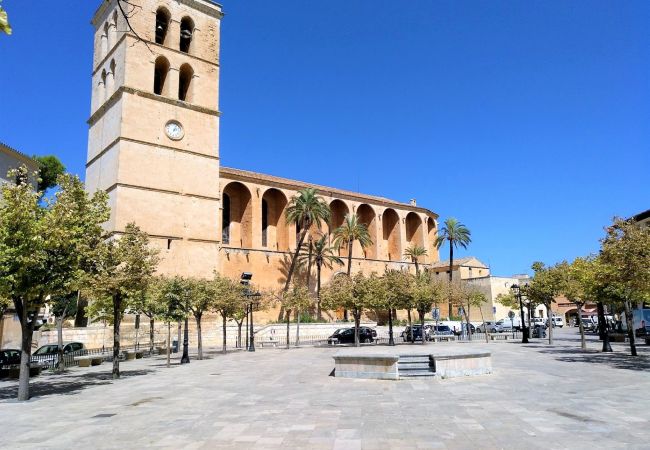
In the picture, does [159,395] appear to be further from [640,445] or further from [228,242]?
[228,242]

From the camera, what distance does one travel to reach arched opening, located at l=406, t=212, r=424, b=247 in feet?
206

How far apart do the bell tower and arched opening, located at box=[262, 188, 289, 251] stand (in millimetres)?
9633

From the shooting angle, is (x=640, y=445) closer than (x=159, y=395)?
Yes

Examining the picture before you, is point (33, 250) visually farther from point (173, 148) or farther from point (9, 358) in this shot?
point (173, 148)

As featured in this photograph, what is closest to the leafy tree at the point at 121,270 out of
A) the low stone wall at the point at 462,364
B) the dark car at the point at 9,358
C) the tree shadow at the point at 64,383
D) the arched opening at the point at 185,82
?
the tree shadow at the point at 64,383

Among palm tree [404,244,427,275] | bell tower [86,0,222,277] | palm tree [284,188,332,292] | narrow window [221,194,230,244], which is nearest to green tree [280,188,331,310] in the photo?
palm tree [284,188,332,292]

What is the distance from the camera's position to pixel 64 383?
15516 millimetres

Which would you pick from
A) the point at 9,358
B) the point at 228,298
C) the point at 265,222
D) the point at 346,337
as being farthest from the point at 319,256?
the point at 9,358

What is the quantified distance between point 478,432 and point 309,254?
1640 inches

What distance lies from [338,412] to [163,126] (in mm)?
33944

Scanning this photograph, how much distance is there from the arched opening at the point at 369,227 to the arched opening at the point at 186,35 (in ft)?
83.7

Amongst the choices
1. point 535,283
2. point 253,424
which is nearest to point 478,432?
point 253,424

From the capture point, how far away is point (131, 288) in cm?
1625

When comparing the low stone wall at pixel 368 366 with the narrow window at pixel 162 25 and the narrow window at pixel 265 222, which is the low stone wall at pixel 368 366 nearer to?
the narrow window at pixel 162 25
